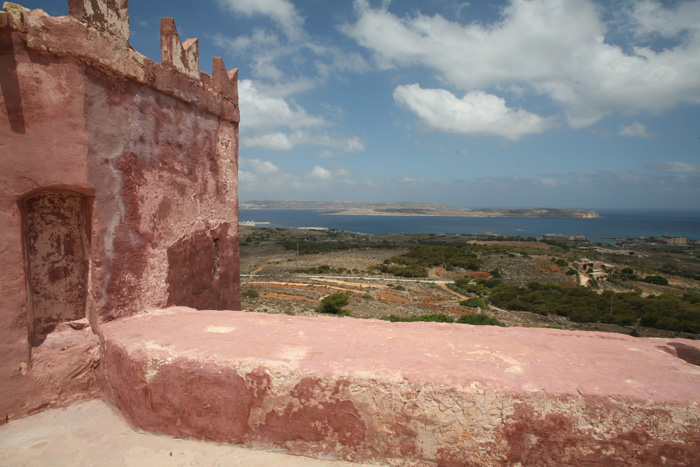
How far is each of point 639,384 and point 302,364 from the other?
2.15 meters

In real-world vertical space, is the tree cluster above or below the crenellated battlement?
below

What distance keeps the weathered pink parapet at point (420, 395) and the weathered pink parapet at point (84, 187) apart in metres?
0.67

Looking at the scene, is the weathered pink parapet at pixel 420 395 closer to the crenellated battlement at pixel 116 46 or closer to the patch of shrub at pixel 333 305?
the crenellated battlement at pixel 116 46

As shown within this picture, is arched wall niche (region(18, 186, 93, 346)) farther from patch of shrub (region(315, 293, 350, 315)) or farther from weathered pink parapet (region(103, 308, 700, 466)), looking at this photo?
patch of shrub (region(315, 293, 350, 315))

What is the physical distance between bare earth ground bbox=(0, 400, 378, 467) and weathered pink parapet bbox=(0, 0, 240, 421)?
0.35m

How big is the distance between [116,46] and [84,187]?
1.34 metres

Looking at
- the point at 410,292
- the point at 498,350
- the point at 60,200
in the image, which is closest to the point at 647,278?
the point at 410,292

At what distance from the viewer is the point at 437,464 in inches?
98.9

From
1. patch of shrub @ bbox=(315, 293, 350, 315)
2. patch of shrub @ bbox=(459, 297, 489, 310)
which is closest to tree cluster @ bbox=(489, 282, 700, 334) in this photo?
patch of shrub @ bbox=(459, 297, 489, 310)

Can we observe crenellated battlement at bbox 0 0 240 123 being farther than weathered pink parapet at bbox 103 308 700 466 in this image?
Yes

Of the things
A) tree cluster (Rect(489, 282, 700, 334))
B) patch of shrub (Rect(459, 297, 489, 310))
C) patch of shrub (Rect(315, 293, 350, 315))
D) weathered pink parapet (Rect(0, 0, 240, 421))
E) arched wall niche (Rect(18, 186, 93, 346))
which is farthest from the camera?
patch of shrub (Rect(459, 297, 489, 310))

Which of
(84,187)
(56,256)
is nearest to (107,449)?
(56,256)

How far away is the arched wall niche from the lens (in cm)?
347

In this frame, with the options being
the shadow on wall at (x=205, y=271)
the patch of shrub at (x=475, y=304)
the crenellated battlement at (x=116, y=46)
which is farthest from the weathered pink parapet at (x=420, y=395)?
the patch of shrub at (x=475, y=304)
